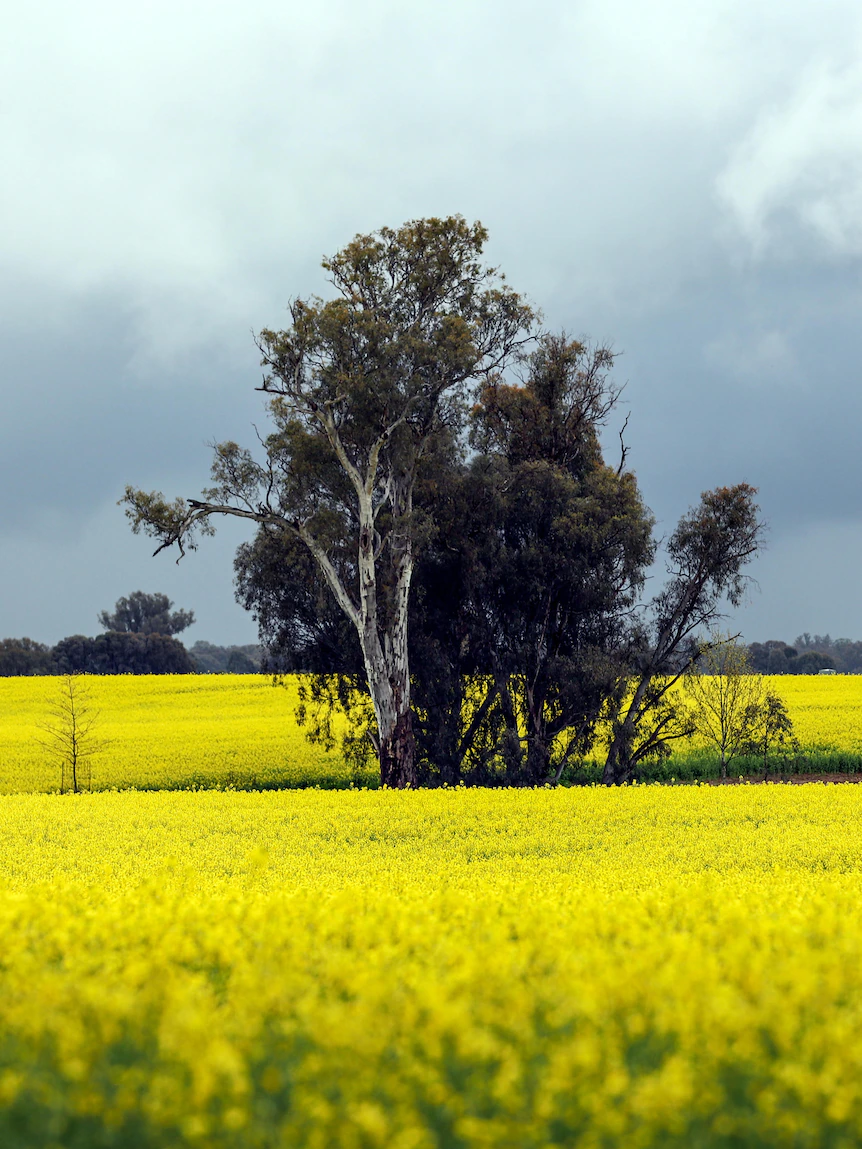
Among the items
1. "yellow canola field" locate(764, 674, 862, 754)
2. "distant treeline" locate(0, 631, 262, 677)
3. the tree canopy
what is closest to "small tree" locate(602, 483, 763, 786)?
the tree canopy

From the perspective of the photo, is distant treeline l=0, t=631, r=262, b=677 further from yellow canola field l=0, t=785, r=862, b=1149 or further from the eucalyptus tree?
yellow canola field l=0, t=785, r=862, b=1149

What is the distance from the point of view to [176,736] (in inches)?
1548

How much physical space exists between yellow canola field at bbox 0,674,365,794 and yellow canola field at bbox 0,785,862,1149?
25.7 m

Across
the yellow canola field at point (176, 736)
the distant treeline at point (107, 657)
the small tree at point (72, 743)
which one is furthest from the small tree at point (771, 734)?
the distant treeline at point (107, 657)

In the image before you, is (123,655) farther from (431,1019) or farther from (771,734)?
(431,1019)

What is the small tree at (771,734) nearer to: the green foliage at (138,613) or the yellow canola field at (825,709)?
the yellow canola field at (825,709)


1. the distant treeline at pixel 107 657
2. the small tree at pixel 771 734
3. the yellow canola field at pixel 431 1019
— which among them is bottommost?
the small tree at pixel 771 734

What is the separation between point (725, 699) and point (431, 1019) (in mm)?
33716

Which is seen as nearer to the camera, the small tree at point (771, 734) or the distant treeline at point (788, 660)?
the small tree at point (771, 734)

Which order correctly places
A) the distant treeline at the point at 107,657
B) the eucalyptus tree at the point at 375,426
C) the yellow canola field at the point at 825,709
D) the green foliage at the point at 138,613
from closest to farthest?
the eucalyptus tree at the point at 375,426
the yellow canola field at the point at 825,709
the distant treeline at the point at 107,657
the green foliage at the point at 138,613

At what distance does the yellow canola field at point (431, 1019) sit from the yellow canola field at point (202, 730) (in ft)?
84.9

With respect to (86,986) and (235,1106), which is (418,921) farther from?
(235,1106)

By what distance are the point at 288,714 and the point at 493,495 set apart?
20.7 meters

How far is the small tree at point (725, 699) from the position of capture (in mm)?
33594
